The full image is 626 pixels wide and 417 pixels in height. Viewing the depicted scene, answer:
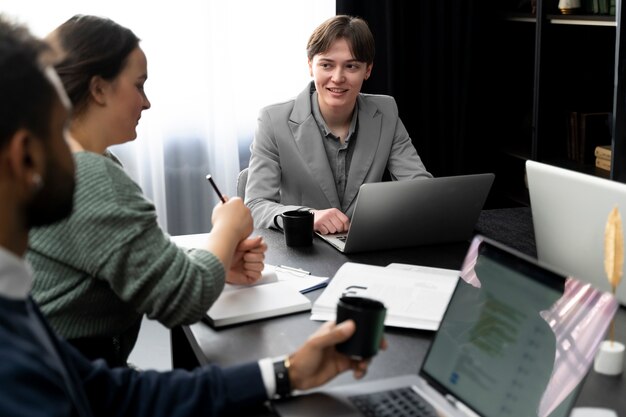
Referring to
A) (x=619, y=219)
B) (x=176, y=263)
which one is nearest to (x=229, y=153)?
(x=176, y=263)

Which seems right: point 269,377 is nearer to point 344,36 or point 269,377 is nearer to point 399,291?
point 399,291

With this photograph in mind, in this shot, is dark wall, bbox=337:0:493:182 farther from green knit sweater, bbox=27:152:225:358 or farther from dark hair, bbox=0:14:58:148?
dark hair, bbox=0:14:58:148

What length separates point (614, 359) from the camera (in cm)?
126

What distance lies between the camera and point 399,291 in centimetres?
159

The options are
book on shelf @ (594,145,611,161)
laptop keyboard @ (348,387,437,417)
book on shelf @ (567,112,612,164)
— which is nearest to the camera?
laptop keyboard @ (348,387,437,417)

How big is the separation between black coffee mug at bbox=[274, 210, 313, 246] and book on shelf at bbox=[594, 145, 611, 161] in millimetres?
1638

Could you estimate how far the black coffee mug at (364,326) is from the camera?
3.72 feet

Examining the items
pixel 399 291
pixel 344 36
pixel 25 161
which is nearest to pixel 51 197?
pixel 25 161

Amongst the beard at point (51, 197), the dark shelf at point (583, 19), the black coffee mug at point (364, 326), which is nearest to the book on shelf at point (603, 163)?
the dark shelf at point (583, 19)

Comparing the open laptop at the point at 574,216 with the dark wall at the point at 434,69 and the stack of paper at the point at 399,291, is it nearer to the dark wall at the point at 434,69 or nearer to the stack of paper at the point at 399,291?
the stack of paper at the point at 399,291

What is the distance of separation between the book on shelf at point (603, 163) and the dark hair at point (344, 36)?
3.79 feet

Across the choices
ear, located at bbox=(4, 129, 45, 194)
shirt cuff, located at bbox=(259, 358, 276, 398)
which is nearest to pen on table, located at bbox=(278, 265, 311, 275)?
shirt cuff, located at bbox=(259, 358, 276, 398)

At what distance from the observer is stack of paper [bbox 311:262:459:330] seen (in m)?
1.48

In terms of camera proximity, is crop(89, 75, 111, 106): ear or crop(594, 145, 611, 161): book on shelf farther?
A: crop(594, 145, 611, 161): book on shelf
